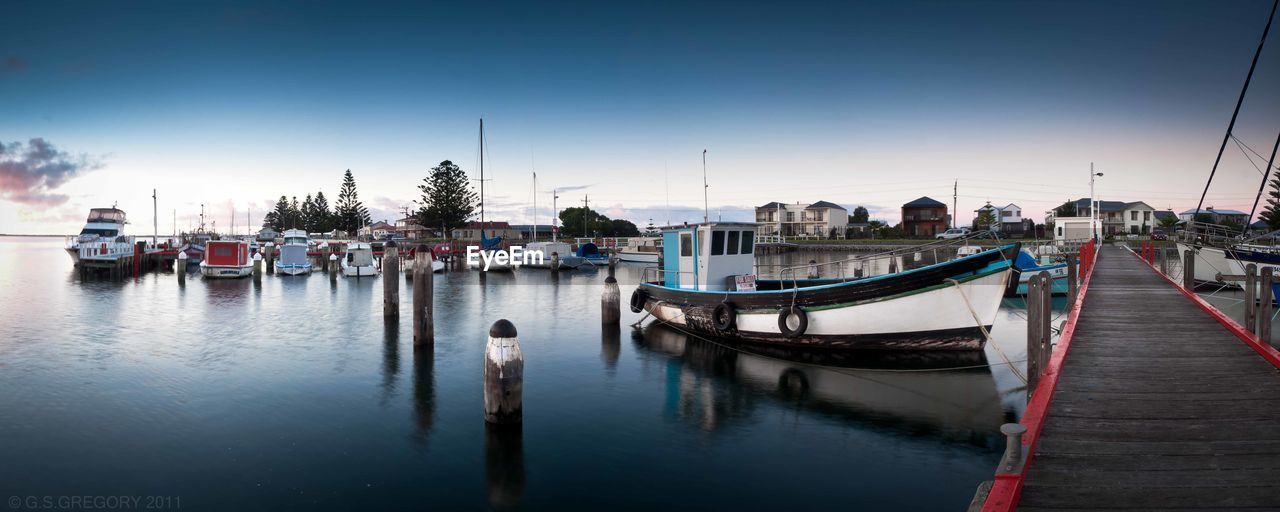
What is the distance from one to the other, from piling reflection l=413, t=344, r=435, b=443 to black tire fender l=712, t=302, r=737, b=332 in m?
7.12

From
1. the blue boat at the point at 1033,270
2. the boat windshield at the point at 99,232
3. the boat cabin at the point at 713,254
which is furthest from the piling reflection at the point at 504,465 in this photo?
the boat windshield at the point at 99,232

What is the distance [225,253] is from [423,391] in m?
33.5

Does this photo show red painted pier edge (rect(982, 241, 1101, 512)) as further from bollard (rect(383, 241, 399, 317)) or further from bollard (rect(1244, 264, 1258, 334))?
bollard (rect(383, 241, 399, 317))

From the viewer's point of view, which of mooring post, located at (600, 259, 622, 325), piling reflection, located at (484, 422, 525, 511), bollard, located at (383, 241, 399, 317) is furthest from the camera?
bollard, located at (383, 241, 399, 317)

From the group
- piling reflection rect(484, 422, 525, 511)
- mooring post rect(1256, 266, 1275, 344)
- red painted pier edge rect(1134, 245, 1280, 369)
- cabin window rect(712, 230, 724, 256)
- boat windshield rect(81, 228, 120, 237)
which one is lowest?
piling reflection rect(484, 422, 525, 511)

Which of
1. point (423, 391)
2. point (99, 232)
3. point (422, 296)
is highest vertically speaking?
point (99, 232)

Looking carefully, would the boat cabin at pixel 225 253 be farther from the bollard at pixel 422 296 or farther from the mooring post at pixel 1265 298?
the mooring post at pixel 1265 298

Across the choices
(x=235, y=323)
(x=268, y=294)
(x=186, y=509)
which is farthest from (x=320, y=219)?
(x=186, y=509)

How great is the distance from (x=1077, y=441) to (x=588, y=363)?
38.9 ft

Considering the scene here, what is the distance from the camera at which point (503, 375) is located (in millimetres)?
9500

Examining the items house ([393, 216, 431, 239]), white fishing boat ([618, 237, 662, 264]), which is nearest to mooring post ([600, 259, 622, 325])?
white fishing boat ([618, 237, 662, 264])

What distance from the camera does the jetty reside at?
430 cm

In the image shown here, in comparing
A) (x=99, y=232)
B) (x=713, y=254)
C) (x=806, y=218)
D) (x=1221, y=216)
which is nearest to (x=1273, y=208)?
(x=1221, y=216)

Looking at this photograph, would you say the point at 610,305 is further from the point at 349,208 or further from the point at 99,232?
the point at 349,208
